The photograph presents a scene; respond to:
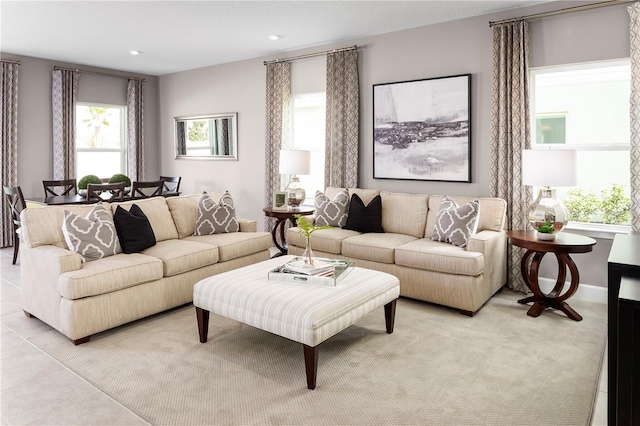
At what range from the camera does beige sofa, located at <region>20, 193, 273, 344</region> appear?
3.05 m

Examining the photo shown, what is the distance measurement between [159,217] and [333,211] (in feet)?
5.85

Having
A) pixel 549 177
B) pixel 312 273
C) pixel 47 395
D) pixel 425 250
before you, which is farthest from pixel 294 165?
pixel 47 395

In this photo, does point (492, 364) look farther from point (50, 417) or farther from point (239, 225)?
point (239, 225)

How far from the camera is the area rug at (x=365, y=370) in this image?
2238 mm

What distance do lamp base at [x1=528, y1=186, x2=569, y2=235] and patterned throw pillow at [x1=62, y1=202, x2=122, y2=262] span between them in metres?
3.41

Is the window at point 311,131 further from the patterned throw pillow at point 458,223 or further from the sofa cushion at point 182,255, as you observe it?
the sofa cushion at point 182,255

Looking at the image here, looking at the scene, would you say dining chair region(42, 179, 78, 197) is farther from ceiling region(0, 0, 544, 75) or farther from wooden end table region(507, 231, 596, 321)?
wooden end table region(507, 231, 596, 321)

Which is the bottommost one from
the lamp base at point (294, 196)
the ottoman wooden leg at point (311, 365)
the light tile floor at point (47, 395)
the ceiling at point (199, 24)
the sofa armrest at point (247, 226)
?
the light tile floor at point (47, 395)

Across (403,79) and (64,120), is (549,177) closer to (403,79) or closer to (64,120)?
(403,79)

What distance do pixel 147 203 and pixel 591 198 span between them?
4169mm

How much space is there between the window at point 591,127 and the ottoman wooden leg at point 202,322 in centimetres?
342

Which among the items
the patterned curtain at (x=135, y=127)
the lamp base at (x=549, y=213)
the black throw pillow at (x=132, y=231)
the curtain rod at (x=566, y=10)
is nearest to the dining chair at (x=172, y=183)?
the patterned curtain at (x=135, y=127)

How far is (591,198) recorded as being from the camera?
4148 millimetres

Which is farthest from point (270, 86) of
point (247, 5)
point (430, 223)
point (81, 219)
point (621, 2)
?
point (621, 2)
